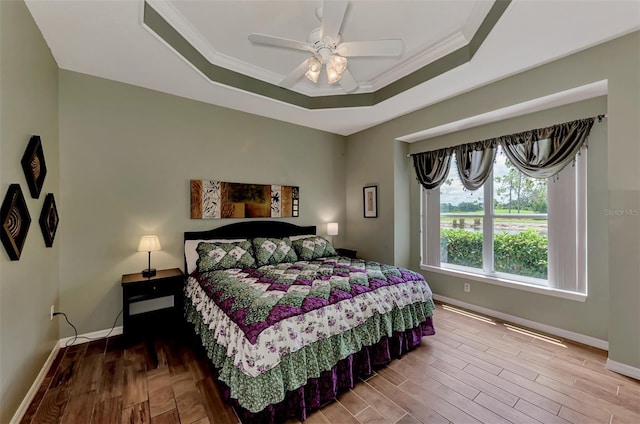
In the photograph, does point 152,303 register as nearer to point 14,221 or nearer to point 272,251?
point 272,251

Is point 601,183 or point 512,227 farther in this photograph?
point 512,227

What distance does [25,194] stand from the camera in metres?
1.87

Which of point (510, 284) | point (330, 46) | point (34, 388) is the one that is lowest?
point (34, 388)

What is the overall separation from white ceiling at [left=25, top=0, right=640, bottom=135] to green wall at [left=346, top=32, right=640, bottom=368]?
17cm

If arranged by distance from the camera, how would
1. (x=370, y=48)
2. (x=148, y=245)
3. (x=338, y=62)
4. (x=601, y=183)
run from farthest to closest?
(x=148, y=245)
(x=601, y=183)
(x=338, y=62)
(x=370, y=48)

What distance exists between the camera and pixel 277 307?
1.86 metres

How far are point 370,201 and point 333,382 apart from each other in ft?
9.99

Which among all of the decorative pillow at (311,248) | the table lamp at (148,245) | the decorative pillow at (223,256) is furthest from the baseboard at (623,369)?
the table lamp at (148,245)

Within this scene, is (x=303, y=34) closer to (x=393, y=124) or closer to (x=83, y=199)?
(x=393, y=124)

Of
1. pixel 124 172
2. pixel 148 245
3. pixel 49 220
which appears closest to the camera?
pixel 49 220

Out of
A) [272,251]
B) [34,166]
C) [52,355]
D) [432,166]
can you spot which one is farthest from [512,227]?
[52,355]

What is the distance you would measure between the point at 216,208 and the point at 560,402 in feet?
12.4

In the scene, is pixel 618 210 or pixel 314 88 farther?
pixel 314 88

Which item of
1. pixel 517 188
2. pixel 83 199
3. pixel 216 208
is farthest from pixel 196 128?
pixel 517 188
